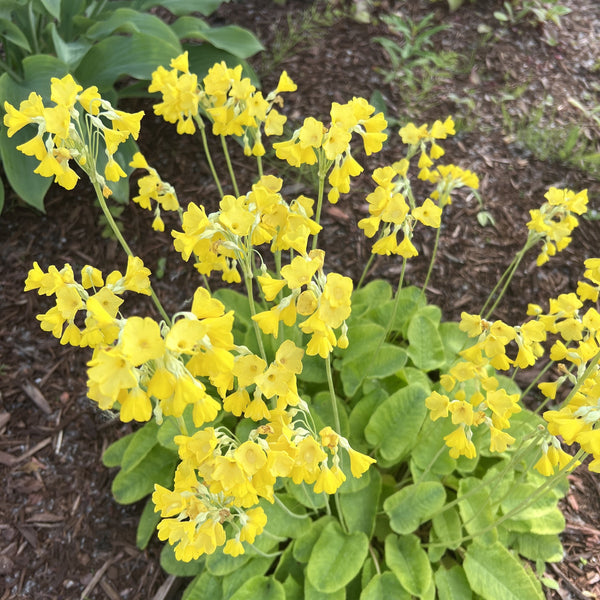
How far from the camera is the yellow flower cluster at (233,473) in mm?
1225

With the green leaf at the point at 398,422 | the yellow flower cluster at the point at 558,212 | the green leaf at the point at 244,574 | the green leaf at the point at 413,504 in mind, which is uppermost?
the yellow flower cluster at the point at 558,212

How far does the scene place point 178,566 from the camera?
221 cm

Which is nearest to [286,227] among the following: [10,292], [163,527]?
[163,527]

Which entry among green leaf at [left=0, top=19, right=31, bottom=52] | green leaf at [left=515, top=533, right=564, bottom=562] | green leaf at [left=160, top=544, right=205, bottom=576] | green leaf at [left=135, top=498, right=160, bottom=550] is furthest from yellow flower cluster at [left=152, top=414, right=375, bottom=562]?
green leaf at [left=0, top=19, right=31, bottom=52]

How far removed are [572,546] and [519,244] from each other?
178 cm

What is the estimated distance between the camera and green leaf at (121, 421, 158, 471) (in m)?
2.28

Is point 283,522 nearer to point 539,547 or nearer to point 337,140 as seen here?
point 539,547

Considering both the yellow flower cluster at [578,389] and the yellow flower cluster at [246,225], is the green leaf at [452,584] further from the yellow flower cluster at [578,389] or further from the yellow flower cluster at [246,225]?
the yellow flower cluster at [246,225]

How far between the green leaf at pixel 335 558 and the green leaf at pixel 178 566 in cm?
50

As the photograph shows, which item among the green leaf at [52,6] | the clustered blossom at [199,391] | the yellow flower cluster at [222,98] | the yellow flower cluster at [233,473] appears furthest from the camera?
the green leaf at [52,6]

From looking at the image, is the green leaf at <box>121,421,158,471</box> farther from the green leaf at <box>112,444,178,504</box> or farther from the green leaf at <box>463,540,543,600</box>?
the green leaf at <box>463,540,543,600</box>

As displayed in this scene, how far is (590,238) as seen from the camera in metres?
3.49

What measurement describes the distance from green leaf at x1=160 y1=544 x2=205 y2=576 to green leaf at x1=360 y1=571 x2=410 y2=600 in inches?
26.3

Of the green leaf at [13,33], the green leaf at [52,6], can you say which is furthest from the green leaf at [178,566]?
the green leaf at [13,33]
